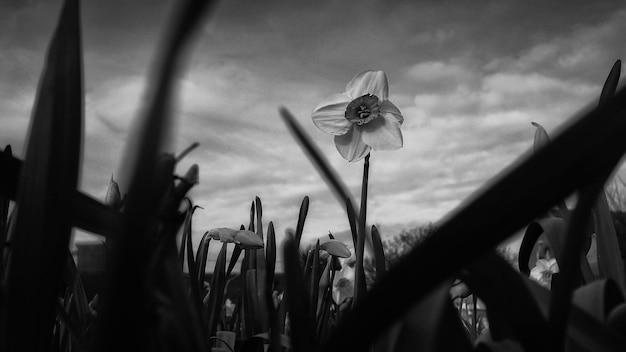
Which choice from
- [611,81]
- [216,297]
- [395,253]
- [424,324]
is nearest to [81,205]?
[424,324]

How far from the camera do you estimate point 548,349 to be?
1.54 ft

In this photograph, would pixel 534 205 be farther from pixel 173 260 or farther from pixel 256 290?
pixel 256 290

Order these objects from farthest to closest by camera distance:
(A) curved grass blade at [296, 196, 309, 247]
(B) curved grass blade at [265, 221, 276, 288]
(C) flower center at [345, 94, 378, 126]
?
(C) flower center at [345, 94, 378, 126] < (A) curved grass blade at [296, 196, 309, 247] < (B) curved grass blade at [265, 221, 276, 288]

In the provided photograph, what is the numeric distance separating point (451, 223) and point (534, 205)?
5 centimetres

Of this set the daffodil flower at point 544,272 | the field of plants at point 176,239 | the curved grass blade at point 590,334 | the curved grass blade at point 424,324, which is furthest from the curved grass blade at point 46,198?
the daffodil flower at point 544,272

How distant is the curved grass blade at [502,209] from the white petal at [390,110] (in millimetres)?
1533

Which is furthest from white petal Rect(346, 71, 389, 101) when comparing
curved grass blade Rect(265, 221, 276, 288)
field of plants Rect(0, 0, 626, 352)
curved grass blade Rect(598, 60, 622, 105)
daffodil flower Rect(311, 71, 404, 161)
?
field of plants Rect(0, 0, 626, 352)

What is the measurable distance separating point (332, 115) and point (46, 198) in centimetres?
159

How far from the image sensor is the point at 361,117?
194 centimetres

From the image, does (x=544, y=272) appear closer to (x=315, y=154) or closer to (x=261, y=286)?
(x=261, y=286)

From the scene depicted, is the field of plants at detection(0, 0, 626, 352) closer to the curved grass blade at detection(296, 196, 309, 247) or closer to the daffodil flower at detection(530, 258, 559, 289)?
the curved grass blade at detection(296, 196, 309, 247)

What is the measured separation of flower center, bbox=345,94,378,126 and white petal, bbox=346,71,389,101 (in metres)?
0.03

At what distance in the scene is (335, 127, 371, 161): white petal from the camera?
1.88 metres

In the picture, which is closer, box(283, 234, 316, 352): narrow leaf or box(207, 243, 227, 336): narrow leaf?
box(283, 234, 316, 352): narrow leaf
